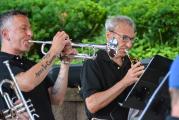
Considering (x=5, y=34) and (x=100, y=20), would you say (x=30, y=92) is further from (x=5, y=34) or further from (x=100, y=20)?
(x=100, y=20)

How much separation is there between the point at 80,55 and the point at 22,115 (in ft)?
2.37

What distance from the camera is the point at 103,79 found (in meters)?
4.74

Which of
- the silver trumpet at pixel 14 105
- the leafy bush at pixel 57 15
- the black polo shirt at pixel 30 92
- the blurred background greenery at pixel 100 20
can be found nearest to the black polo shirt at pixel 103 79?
the black polo shirt at pixel 30 92

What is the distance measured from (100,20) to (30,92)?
12.9ft

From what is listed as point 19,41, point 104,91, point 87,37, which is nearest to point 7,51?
point 19,41

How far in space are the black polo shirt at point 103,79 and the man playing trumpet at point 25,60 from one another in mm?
219

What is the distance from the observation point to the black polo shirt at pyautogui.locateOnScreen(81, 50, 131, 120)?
4695 mm

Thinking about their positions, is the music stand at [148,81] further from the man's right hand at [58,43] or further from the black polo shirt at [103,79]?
the man's right hand at [58,43]

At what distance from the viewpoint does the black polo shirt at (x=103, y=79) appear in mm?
4695

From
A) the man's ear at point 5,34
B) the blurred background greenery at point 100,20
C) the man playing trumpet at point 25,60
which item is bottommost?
the blurred background greenery at point 100,20

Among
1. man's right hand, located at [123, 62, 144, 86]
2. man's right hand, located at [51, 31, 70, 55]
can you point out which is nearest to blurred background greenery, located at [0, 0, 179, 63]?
man's right hand, located at [123, 62, 144, 86]

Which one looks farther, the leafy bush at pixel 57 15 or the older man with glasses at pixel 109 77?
the leafy bush at pixel 57 15

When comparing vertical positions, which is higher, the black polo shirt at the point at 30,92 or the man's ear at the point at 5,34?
the man's ear at the point at 5,34

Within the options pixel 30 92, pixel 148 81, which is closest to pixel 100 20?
pixel 30 92
